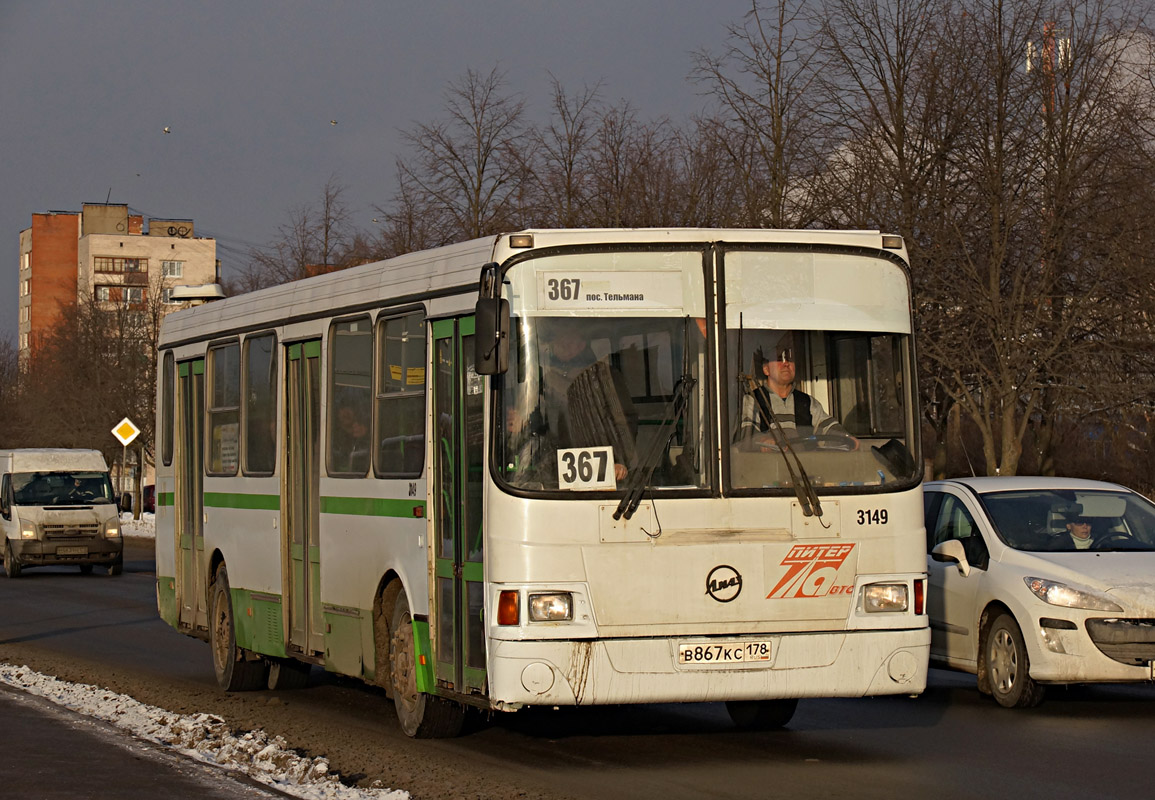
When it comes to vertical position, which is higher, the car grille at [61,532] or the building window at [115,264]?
the building window at [115,264]

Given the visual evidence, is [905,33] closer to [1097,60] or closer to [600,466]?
[1097,60]

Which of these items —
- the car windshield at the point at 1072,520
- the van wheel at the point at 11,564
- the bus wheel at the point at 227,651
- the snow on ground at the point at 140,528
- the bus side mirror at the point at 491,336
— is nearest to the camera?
the bus side mirror at the point at 491,336

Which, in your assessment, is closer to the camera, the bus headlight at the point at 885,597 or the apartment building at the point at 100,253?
the bus headlight at the point at 885,597

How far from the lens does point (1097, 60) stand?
85.4ft

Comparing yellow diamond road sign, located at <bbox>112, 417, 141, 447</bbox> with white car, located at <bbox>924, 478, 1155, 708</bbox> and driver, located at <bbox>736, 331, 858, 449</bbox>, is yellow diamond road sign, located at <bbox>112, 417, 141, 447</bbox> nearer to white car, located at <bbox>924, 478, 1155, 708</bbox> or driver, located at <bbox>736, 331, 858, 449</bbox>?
white car, located at <bbox>924, 478, 1155, 708</bbox>

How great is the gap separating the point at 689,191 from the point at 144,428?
110ft

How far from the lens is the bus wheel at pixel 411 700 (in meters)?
10.3

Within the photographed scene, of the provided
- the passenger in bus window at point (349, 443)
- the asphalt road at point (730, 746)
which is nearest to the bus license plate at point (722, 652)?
the asphalt road at point (730, 746)

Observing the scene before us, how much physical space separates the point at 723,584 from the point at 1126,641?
374 centimetres

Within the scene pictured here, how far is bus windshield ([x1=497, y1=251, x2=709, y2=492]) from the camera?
9109 mm

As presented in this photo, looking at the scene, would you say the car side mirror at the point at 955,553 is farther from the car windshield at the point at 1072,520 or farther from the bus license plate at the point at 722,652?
the bus license plate at the point at 722,652

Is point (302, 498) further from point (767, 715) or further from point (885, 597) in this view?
point (885, 597)

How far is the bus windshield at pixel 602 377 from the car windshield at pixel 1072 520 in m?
4.28

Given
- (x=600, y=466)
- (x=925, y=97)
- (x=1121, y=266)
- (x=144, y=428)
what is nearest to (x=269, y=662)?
(x=600, y=466)
